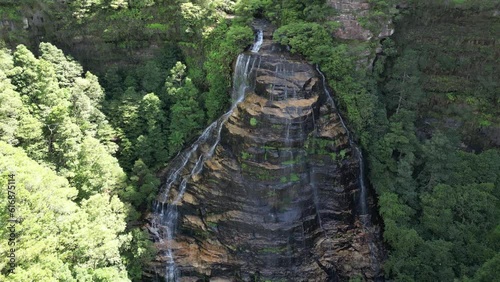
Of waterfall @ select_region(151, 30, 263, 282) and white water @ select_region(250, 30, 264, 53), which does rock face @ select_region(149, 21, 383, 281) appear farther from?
white water @ select_region(250, 30, 264, 53)

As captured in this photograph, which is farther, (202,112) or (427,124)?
(202,112)

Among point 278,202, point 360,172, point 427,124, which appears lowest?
point 278,202

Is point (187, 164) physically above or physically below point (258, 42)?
below

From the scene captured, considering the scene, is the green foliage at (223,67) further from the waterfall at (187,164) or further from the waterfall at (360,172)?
the waterfall at (360,172)

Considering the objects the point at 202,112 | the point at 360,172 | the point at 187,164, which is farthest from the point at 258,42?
the point at 360,172

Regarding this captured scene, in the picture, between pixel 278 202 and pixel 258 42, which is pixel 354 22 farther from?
pixel 278 202

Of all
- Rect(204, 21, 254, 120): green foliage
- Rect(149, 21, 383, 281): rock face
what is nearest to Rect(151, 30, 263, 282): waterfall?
Rect(149, 21, 383, 281): rock face
